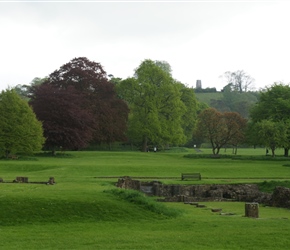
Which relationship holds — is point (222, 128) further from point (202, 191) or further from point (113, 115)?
point (202, 191)

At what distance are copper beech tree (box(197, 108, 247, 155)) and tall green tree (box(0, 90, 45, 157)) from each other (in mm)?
26408

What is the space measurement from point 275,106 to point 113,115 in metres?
26.5

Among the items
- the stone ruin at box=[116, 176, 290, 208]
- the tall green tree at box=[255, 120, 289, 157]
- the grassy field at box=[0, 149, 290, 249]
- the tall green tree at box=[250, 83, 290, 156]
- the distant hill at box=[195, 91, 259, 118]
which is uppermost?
the distant hill at box=[195, 91, 259, 118]

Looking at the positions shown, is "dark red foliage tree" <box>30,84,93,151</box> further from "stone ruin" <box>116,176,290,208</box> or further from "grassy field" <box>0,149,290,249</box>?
"grassy field" <box>0,149,290,249</box>

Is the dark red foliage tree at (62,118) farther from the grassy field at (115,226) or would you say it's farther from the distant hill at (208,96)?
the distant hill at (208,96)

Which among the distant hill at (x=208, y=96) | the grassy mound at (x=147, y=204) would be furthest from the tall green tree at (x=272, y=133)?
the distant hill at (x=208, y=96)

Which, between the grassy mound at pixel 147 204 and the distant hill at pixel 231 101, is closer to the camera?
the grassy mound at pixel 147 204

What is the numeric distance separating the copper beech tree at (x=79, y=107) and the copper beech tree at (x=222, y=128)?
14.3 meters

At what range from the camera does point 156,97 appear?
8050 centimetres

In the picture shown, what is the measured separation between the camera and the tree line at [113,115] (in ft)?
199

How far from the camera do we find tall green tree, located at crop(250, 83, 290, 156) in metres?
69.1

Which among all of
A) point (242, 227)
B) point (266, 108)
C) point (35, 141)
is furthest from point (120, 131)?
point (242, 227)

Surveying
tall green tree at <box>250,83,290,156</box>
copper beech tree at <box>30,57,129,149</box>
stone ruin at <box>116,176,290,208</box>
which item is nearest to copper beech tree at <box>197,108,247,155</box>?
tall green tree at <box>250,83,290,156</box>

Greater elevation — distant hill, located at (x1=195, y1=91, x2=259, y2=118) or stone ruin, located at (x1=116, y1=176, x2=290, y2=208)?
distant hill, located at (x1=195, y1=91, x2=259, y2=118)
